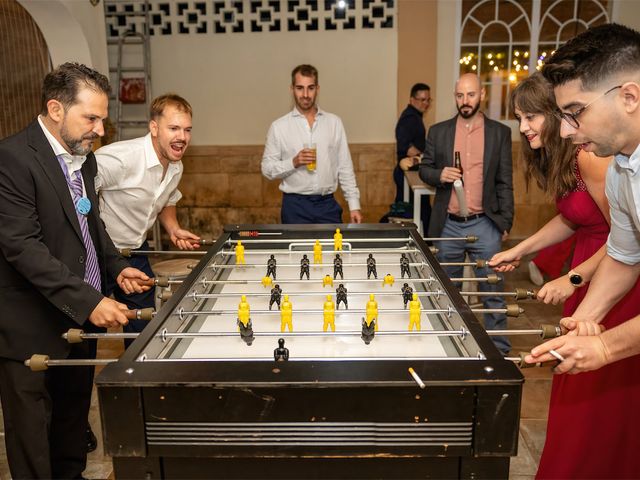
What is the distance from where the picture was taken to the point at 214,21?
7.00 meters

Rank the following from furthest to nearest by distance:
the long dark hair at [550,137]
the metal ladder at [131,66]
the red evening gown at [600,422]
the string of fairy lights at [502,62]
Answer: the string of fairy lights at [502,62] < the metal ladder at [131,66] < the long dark hair at [550,137] < the red evening gown at [600,422]

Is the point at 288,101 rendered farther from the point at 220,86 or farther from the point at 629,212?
the point at 629,212

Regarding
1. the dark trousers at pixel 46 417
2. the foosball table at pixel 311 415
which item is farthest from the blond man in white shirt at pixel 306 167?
the foosball table at pixel 311 415

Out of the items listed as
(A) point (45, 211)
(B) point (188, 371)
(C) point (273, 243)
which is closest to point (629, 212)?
(B) point (188, 371)

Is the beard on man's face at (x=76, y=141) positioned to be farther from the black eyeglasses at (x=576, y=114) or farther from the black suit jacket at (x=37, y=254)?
the black eyeglasses at (x=576, y=114)

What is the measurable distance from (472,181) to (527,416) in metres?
1.58

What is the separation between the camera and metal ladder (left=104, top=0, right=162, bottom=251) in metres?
6.86

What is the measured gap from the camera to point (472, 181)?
164 inches

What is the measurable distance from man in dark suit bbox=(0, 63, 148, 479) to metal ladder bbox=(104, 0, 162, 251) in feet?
14.3

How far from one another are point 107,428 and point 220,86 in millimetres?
6147

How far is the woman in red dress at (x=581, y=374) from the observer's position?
2.29 meters

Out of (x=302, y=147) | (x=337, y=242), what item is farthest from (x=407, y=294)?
(x=302, y=147)

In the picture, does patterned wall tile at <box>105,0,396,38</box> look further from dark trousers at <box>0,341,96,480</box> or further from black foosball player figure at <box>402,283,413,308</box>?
black foosball player figure at <box>402,283,413,308</box>

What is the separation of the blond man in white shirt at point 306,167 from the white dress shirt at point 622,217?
8.43 feet
